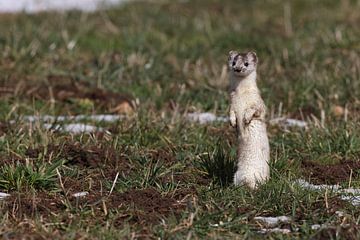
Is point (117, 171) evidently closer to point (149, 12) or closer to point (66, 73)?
point (66, 73)

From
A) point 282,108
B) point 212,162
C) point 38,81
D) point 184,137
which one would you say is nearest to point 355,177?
point 212,162

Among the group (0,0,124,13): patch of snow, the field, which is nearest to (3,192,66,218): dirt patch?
the field

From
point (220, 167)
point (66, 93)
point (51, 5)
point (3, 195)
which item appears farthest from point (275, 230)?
point (51, 5)

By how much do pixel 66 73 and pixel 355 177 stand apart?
391 centimetres

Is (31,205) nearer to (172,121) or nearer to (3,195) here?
(3,195)

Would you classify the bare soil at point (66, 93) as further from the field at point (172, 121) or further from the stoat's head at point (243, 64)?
the stoat's head at point (243, 64)

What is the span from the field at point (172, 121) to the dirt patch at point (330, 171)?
0.01 metres

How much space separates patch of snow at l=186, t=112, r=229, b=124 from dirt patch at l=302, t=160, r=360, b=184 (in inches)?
54.2

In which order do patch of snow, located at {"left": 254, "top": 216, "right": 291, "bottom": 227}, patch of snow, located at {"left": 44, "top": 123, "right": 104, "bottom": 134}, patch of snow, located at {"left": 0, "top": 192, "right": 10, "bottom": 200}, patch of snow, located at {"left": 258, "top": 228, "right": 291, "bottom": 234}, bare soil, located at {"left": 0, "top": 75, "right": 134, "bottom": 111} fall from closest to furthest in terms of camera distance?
patch of snow, located at {"left": 258, "top": 228, "right": 291, "bottom": 234}, patch of snow, located at {"left": 254, "top": 216, "right": 291, "bottom": 227}, patch of snow, located at {"left": 0, "top": 192, "right": 10, "bottom": 200}, patch of snow, located at {"left": 44, "top": 123, "right": 104, "bottom": 134}, bare soil, located at {"left": 0, "top": 75, "right": 134, "bottom": 111}

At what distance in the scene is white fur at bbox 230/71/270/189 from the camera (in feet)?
19.8

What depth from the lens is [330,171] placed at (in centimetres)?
649

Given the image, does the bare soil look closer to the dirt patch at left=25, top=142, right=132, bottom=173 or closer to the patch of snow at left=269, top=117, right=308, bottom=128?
the patch of snow at left=269, top=117, right=308, bottom=128

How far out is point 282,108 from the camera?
857cm

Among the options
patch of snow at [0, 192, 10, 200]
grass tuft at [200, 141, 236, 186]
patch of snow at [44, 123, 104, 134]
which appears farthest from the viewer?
patch of snow at [44, 123, 104, 134]
